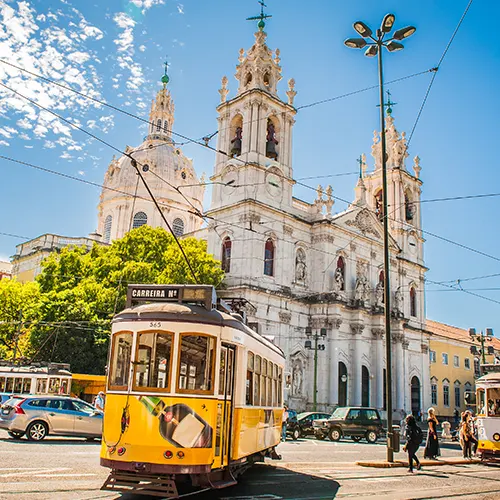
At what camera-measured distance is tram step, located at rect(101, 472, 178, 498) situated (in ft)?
24.1

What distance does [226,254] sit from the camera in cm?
3772

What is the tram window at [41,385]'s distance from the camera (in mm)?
24278

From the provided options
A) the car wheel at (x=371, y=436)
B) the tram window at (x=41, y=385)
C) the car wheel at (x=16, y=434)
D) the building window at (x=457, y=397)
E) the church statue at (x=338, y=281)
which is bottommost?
the car wheel at (x=371, y=436)

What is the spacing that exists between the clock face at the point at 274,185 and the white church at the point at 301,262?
3.1 inches

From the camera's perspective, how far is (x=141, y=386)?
313 inches

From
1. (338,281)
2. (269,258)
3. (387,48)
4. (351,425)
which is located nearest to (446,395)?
(338,281)

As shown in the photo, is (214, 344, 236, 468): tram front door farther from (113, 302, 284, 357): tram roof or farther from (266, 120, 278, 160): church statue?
(266, 120, 278, 160): church statue

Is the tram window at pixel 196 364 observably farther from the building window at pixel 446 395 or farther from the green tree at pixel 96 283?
the building window at pixel 446 395

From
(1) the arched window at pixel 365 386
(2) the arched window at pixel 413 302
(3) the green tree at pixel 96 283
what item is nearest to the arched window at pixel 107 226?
(3) the green tree at pixel 96 283

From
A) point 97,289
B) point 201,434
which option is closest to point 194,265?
point 97,289

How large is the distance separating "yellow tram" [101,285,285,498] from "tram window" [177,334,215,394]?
0.05ft

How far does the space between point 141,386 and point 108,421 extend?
690mm

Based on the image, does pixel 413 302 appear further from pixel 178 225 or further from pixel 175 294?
pixel 175 294

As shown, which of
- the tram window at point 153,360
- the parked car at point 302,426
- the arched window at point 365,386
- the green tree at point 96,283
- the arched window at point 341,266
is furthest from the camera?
the arched window at point 341,266
